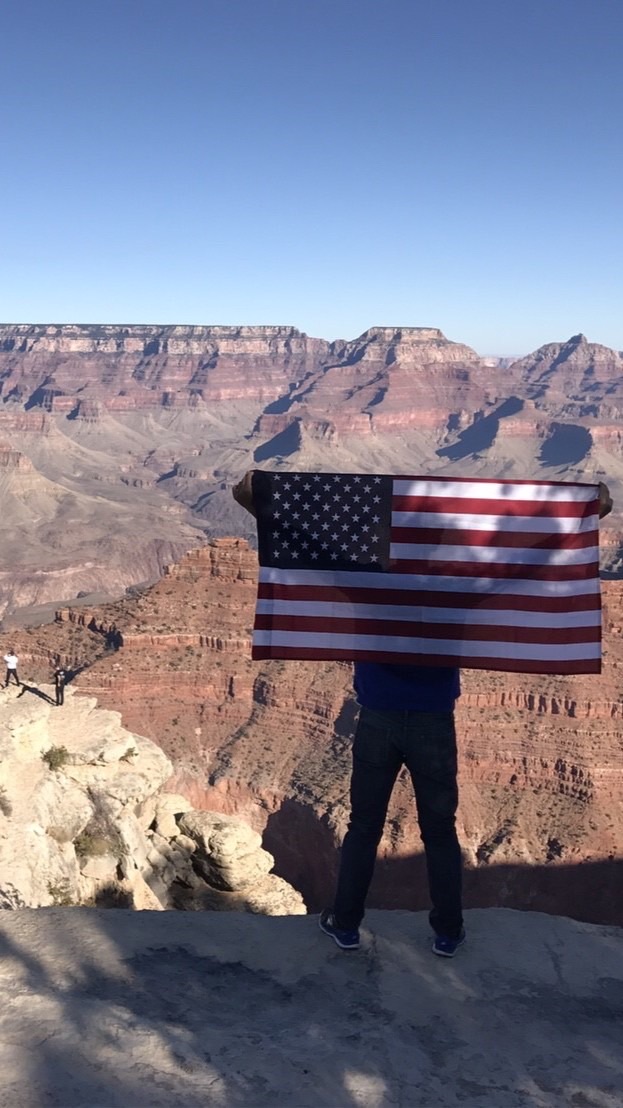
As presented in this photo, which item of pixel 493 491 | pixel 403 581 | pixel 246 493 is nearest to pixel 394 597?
pixel 403 581

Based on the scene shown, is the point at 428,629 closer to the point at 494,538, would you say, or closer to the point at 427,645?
the point at 427,645

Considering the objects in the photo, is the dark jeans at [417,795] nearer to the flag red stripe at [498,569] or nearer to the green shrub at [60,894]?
the flag red stripe at [498,569]

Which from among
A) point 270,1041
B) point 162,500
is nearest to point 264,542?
point 270,1041

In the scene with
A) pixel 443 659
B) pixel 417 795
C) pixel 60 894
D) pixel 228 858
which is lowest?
pixel 228 858

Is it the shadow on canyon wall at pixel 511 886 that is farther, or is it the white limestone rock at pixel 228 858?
the shadow on canyon wall at pixel 511 886

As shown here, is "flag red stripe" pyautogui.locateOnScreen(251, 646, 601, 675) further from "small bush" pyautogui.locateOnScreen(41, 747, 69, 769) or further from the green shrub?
"small bush" pyautogui.locateOnScreen(41, 747, 69, 769)

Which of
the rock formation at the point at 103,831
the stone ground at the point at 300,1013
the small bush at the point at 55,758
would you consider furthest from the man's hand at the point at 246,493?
the small bush at the point at 55,758

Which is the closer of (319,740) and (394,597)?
(394,597)

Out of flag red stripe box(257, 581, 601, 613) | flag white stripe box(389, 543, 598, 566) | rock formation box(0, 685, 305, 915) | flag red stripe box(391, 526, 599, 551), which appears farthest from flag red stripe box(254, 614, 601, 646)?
rock formation box(0, 685, 305, 915)
